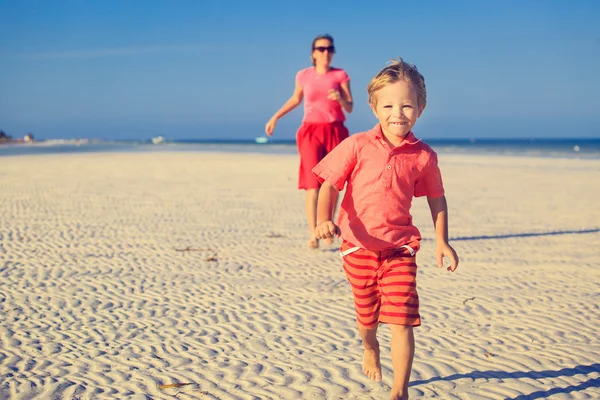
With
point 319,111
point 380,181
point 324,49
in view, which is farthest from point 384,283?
point 324,49

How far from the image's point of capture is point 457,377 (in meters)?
3.00

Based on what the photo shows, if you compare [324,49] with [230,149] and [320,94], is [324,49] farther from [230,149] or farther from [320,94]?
[230,149]

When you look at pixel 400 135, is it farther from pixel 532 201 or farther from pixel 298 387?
pixel 532 201

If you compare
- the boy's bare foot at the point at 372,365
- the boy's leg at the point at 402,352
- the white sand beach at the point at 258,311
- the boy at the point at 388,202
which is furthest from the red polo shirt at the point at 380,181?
the white sand beach at the point at 258,311

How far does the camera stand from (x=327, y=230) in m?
2.48

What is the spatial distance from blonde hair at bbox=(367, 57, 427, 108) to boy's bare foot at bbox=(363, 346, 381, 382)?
3.71 ft

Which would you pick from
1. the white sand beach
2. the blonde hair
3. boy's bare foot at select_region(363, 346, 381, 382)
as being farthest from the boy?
the white sand beach

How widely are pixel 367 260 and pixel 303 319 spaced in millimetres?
1348

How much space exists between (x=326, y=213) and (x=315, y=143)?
11.1 feet

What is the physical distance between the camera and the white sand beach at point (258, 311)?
9.62 ft

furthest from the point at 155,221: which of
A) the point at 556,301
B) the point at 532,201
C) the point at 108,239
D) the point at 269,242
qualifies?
the point at 532,201

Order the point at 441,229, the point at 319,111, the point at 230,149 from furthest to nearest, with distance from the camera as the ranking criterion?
the point at 230,149 < the point at 319,111 < the point at 441,229

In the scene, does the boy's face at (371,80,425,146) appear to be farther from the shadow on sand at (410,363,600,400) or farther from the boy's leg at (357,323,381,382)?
the shadow on sand at (410,363,600,400)

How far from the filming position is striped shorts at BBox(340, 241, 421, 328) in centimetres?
252
